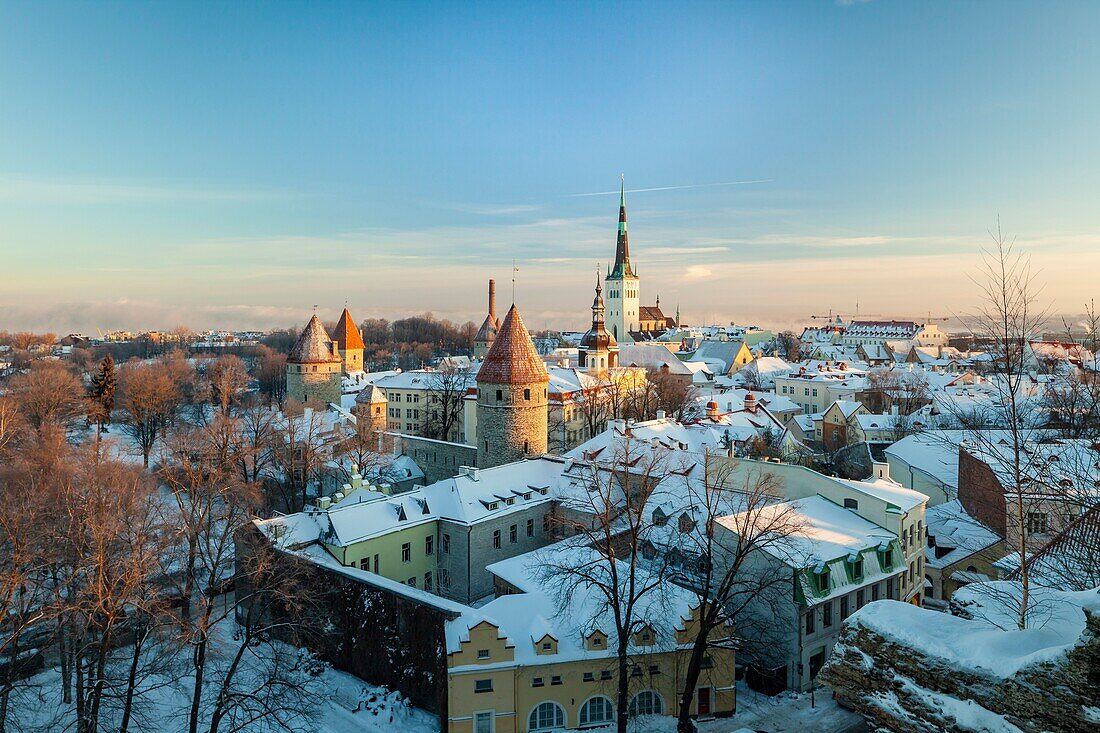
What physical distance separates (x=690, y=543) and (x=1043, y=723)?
15012 millimetres

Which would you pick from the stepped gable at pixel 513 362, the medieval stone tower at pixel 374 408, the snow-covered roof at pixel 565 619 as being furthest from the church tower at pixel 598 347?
the snow-covered roof at pixel 565 619

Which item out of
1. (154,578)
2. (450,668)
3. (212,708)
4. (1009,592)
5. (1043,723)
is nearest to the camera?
(1043,723)

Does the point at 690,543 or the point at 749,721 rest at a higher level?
the point at 690,543

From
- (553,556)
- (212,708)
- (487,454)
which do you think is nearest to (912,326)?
(487,454)

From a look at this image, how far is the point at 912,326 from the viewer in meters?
126

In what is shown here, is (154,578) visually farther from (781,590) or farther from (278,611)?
(781,590)

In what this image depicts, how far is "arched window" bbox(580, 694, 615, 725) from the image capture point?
54.5ft

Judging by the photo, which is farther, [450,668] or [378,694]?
[378,694]

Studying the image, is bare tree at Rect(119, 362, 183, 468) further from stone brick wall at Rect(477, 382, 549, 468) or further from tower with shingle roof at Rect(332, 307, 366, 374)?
stone brick wall at Rect(477, 382, 549, 468)

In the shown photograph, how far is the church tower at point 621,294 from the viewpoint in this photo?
104m

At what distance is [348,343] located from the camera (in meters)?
71.1

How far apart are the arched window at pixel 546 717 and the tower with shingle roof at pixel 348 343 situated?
186ft

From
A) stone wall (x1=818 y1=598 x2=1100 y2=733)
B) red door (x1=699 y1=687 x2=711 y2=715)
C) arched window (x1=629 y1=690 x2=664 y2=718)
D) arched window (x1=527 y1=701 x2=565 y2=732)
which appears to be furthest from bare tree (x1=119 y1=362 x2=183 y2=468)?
stone wall (x1=818 y1=598 x2=1100 y2=733)

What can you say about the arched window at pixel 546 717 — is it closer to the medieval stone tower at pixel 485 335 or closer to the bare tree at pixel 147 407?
the bare tree at pixel 147 407
